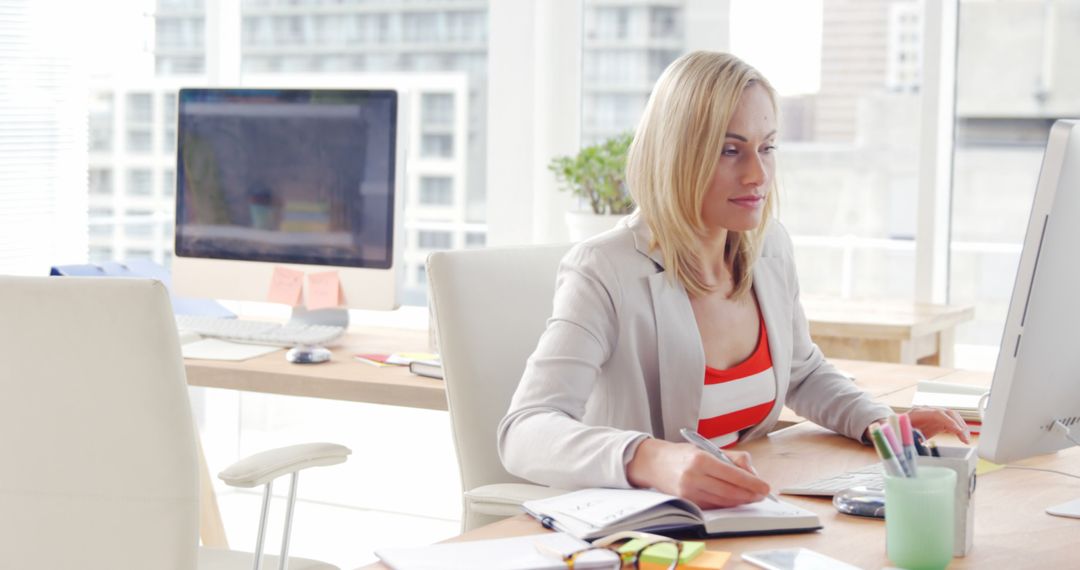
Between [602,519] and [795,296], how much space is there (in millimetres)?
835

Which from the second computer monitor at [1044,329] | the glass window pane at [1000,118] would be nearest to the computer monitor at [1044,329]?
the second computer monitor at [1044,329]

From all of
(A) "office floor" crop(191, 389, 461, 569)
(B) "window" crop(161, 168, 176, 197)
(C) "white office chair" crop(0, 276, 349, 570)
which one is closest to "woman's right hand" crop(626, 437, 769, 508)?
(C) "white office chair" crop(0, 276, 349, 570)

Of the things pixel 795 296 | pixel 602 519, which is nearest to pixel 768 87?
pixel 795 296

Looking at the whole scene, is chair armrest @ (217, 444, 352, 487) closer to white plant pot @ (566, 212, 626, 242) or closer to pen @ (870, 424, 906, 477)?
pen @ (870, 424, 906, 477)

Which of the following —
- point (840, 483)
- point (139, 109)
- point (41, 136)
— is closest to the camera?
point (840, 483)

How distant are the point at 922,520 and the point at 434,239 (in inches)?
128

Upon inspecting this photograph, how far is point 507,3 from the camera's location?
373cm

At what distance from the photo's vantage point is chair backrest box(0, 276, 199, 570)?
1587 mm

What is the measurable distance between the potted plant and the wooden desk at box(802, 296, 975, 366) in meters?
0.57

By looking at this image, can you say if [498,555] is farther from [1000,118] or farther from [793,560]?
[1000,118]

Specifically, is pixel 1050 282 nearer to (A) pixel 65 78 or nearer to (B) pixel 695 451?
(B) pixel 695 451

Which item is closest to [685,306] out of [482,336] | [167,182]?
[482,336]

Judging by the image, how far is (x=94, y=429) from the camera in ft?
5.36

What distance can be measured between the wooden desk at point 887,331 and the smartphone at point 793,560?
1834mm
